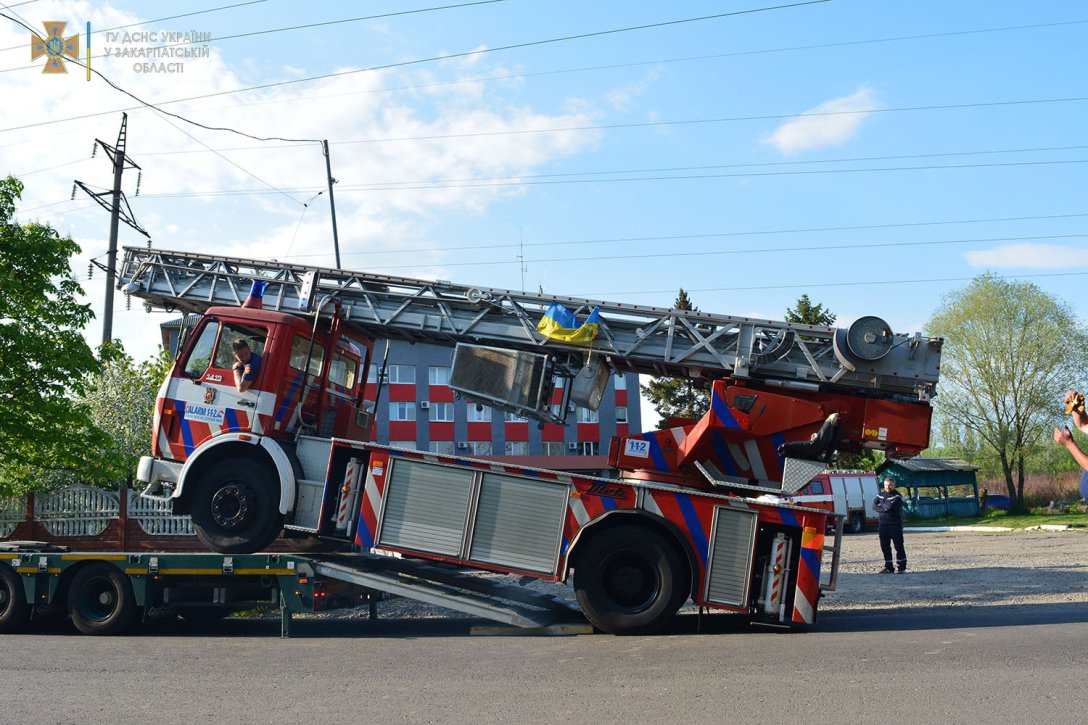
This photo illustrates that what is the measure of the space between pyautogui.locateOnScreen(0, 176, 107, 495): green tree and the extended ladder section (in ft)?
12.0

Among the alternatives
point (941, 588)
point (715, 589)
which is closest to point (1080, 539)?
point (941, 588)

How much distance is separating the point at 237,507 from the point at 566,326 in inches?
169

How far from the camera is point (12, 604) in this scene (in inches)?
416

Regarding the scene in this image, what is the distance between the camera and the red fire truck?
9.52 metres

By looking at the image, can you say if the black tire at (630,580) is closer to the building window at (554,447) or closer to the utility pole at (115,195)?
the utility pole at (115,195)

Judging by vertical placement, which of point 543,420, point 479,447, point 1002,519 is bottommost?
point 1002,519

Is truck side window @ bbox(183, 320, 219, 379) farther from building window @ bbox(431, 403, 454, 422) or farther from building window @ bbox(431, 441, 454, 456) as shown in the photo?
building window @ bbox(431, 403, 454, 422)

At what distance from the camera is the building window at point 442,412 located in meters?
53.4

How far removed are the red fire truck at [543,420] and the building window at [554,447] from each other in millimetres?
44299

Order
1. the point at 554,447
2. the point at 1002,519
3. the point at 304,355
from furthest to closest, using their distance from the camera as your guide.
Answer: the point at 554,447 < the point at 1002,519 < the point at 304,355

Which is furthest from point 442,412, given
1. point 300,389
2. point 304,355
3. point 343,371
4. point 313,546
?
point 300,389

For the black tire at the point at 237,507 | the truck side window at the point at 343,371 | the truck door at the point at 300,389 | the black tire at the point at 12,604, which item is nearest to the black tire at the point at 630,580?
the black tire at the point at 237,507

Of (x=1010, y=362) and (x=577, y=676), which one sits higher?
(x=1010, y=362)

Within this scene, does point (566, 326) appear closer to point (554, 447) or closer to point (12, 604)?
point (12, 604)
